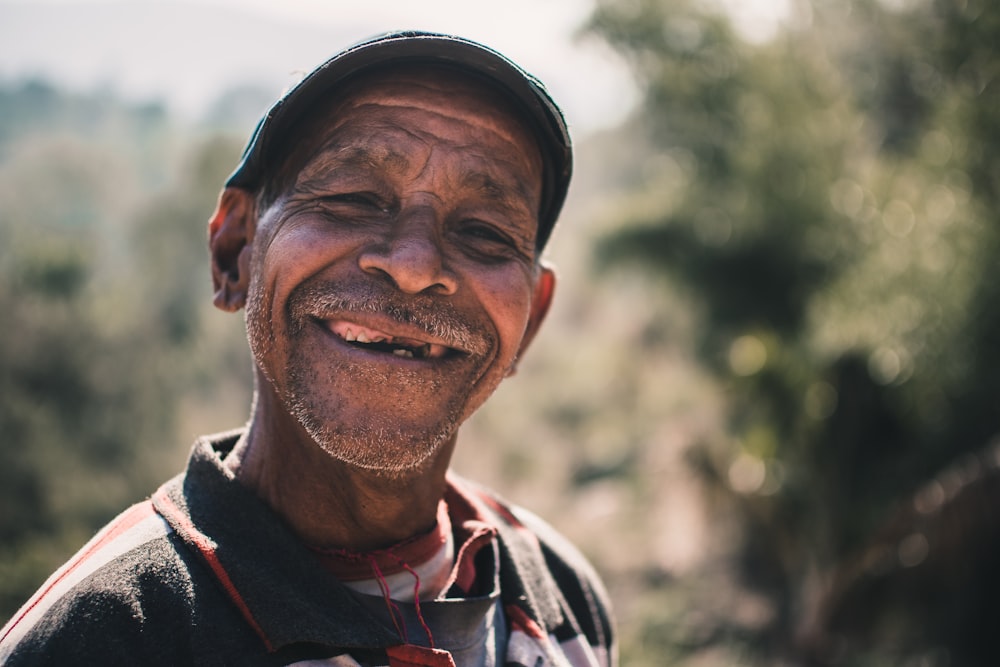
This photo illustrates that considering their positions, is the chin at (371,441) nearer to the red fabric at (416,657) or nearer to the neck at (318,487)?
the neck at (318,487)

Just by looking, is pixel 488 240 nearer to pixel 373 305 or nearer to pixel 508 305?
pixel 508 305

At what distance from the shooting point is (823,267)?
358 inches

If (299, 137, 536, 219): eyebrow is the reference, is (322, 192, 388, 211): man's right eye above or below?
below

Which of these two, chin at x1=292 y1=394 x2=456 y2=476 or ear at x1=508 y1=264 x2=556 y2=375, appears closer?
chin at x1=292 y1=394 x2=456 y2=476

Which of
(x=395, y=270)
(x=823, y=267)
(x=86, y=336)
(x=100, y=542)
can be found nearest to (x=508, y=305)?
(x=395, y=270)

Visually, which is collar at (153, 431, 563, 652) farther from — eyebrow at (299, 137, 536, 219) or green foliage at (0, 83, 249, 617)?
green foliage at (0, 83, 249, 617)

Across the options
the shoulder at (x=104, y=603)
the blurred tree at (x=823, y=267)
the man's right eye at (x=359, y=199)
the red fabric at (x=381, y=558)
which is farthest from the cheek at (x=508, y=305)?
the blurred tree at (x=823, y=267)

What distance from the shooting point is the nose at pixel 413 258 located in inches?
49.9

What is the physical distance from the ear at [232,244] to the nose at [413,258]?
12.4 inches

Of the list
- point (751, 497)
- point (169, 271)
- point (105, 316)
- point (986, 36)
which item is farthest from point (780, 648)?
point (169, 271)

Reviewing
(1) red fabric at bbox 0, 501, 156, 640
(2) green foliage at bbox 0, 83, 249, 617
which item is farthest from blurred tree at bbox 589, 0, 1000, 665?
(2) green foliage at bbox 0, 83, 249, 617

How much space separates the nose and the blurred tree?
5763 millimetres

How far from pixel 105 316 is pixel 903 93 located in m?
14.3

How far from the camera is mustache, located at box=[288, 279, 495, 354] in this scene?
4.16ft
